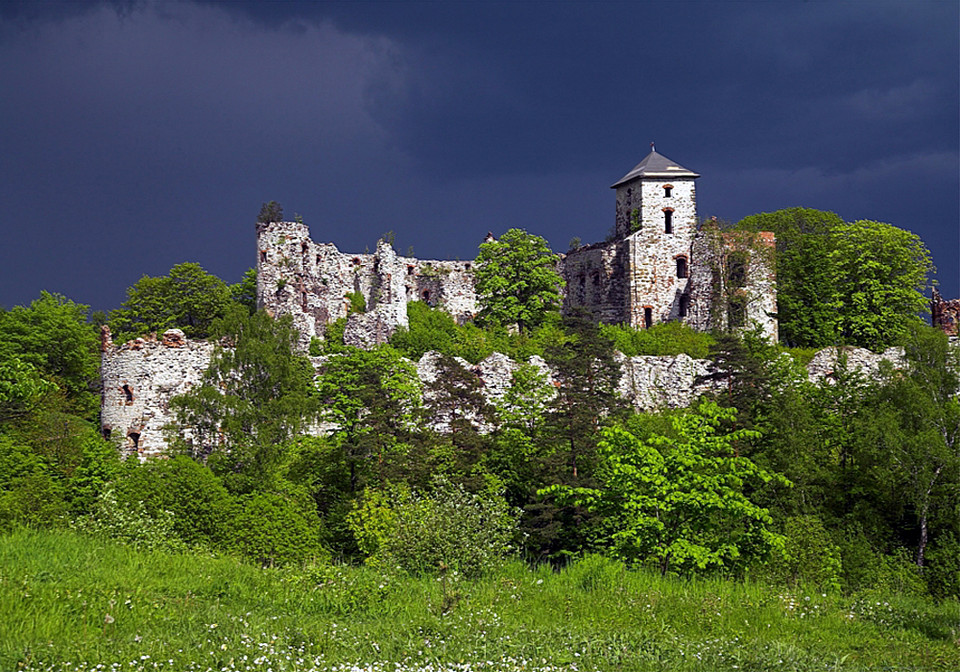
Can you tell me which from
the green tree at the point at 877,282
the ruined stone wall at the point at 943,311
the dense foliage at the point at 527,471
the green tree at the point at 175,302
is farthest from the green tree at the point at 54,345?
the ruined stone wall at the point at 943,311

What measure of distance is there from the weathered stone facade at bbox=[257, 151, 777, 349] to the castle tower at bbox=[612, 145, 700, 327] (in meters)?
0.06

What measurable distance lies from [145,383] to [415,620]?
25.6 meters

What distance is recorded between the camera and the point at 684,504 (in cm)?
2005

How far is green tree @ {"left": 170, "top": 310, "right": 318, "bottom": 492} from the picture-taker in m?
27.6

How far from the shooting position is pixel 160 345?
3544cm

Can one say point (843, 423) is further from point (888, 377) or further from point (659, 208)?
point (659, 208)

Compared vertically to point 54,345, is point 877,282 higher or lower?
higher

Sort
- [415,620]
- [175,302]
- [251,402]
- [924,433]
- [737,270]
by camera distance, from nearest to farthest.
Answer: [415,620]
[924,433]
[251,402]
[737,270]
[175,302]

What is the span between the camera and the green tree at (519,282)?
160 feet

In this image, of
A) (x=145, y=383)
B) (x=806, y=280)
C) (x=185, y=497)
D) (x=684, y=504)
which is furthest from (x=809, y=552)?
(x=806, y=280)

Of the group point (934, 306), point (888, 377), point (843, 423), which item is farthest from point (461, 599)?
point (934, 306)

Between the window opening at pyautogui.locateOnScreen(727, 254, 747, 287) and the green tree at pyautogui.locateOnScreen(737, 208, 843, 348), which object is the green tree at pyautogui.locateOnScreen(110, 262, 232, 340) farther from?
the green tree at pyautogui.locateOnScreen(737, 208, 843, 348)

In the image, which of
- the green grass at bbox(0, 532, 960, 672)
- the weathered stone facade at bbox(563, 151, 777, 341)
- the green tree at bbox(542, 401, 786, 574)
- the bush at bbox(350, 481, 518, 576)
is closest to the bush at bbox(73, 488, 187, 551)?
the green grass at bbox(0, 532, 960, 672)

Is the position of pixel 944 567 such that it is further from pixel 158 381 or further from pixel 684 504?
pixel 158 381
